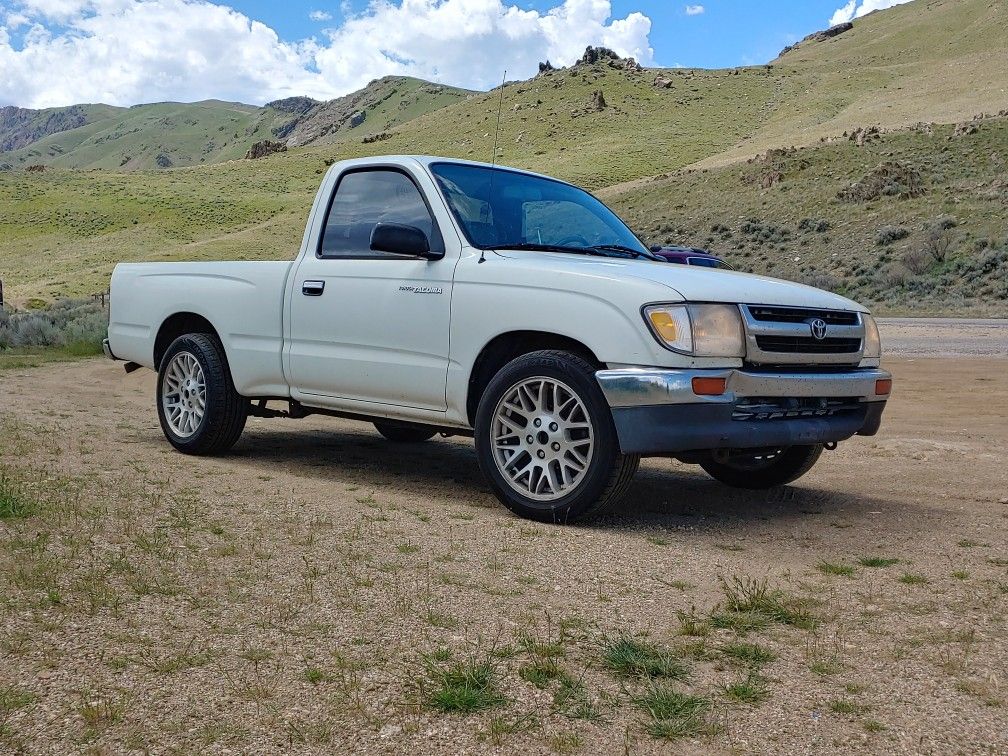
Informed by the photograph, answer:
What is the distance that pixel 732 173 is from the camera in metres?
53.9

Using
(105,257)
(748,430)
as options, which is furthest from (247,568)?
(105,257)

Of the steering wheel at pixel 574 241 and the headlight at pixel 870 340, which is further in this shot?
the steering wheel at pixel 574 241

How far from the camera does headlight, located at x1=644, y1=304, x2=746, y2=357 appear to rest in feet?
16.2

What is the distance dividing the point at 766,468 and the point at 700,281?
1829 mm

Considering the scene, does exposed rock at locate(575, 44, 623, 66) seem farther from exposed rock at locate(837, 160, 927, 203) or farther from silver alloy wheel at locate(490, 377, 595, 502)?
silver alloy wheel at locate(490, 377, 595, 502)

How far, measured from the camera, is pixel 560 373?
16.9 ft

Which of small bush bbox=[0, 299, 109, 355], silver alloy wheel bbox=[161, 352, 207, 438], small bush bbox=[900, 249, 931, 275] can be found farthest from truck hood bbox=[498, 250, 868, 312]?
small bush bbox=[900, 249, 931, 275]

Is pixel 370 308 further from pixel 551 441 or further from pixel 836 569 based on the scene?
pixel 836 569

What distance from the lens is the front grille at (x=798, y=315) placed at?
518 cm

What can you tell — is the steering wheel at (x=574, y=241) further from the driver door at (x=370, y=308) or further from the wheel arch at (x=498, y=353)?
the wheel arch at (x=498, y=353)

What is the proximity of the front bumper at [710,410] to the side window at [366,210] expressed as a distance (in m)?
1.85

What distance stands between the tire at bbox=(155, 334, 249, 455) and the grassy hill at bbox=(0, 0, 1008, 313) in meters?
22.1

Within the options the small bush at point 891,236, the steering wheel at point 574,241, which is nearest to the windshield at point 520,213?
the steering wheel at point 574,241

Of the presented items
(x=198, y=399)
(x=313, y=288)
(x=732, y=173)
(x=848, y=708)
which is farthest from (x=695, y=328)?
(x=732, y=173)
